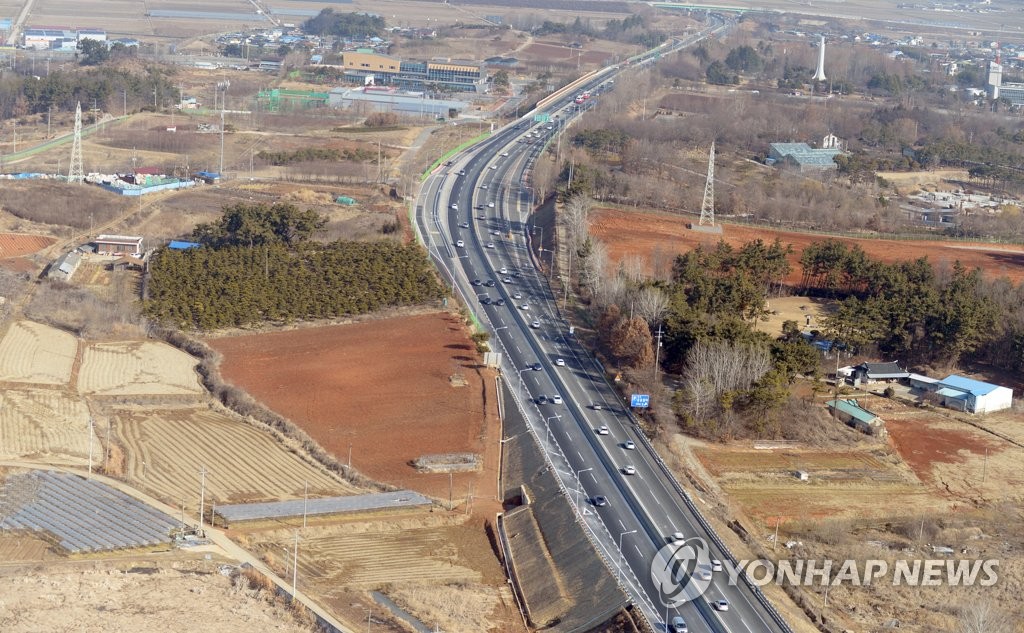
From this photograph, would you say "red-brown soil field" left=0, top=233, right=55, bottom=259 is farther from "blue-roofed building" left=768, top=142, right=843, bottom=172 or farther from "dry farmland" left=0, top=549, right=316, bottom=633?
"blue-roofed building" left=768, top=142, right=843, bottom=172

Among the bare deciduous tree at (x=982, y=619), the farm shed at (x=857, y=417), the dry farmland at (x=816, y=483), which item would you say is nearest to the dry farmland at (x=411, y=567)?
the dry farmland at (x=816, y=483)

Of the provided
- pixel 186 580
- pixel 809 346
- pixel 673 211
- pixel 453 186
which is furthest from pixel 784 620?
pixel 453 186

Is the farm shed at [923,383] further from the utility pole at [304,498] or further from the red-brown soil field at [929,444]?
the utility pole at [304,498]

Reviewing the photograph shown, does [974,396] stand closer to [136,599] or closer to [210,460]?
[210,460]

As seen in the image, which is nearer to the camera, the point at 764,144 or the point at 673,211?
the point at 673,211

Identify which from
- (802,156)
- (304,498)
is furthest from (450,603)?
(802,156)

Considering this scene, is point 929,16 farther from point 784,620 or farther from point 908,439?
point 784,620
